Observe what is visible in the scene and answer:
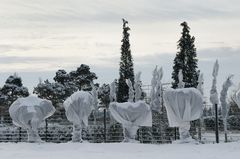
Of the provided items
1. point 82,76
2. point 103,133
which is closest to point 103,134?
point 103,133

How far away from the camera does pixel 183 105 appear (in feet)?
50.9

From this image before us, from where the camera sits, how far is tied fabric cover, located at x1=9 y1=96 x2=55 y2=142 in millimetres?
17406

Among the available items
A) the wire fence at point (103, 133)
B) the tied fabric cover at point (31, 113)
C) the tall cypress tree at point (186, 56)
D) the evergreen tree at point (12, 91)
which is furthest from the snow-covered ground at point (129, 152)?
the tall cypress tree at point (186, 56)

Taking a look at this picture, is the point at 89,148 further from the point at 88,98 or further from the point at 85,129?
the point at 85,129

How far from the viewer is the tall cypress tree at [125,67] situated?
118 feet

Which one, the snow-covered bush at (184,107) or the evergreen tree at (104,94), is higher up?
the evergreen tree at (104,94)

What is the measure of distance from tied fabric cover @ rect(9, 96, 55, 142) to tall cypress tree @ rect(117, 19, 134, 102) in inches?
708

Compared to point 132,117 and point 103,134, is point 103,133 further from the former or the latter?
point 132,117

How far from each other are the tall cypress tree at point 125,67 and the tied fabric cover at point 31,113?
1798 cm

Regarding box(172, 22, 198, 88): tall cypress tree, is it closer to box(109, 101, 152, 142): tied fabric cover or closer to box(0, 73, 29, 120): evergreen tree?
box(0, 73, 29, 120): evergreen tree

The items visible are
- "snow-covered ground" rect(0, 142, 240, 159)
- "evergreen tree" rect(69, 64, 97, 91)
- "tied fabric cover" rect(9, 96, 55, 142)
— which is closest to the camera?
"snow-covered ground" rect(0, 142, 240, 159)

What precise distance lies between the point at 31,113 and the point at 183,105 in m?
5.48

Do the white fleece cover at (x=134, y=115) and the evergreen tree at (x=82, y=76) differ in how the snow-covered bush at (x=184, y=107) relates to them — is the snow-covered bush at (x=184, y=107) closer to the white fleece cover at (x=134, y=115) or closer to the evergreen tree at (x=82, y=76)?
the white fleece cover at (x=134, y=115)

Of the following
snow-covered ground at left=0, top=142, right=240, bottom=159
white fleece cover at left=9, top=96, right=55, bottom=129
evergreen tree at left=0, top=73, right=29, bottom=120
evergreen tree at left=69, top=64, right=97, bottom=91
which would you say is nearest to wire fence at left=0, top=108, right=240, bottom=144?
white fleece cover at left=9, top=96, right=55, bottom=129
